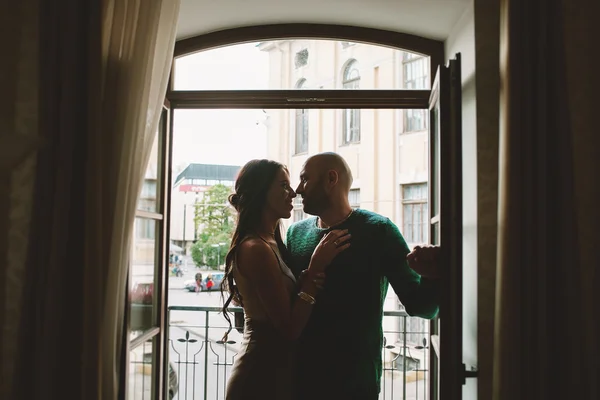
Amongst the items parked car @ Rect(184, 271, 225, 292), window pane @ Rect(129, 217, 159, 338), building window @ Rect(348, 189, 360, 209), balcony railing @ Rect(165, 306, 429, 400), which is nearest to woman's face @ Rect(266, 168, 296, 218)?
window pane @ Rect(129, 217, 159, 338)

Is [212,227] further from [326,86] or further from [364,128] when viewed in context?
[326,86]

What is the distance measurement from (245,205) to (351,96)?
72 cm

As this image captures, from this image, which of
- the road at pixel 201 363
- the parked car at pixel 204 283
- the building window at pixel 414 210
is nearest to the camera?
the road at pixel 201 363

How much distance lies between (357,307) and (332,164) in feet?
1.94

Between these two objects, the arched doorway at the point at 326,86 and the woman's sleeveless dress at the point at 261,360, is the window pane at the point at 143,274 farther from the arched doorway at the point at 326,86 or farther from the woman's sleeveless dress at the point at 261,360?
the woman's sleeveless dress at the point at 261,360

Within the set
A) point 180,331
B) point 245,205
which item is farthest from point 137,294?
point 180,331

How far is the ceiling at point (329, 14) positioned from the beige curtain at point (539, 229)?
62 centimetres

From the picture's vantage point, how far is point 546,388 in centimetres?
142

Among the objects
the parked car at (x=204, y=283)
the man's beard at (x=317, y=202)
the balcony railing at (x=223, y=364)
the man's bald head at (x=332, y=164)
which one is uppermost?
the man's bald head at (x=332, y=164)

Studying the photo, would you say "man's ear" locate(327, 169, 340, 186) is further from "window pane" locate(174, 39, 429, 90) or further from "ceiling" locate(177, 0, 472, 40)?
"ceiling" locate(177, 0, 472, 40)

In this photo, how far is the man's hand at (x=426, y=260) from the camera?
5.34 feet

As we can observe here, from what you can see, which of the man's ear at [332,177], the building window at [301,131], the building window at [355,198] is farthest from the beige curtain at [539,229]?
the building window at [355,198]

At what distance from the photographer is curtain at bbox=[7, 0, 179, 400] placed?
4.72 ft

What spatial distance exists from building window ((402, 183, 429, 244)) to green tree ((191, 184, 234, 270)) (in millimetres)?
2619
